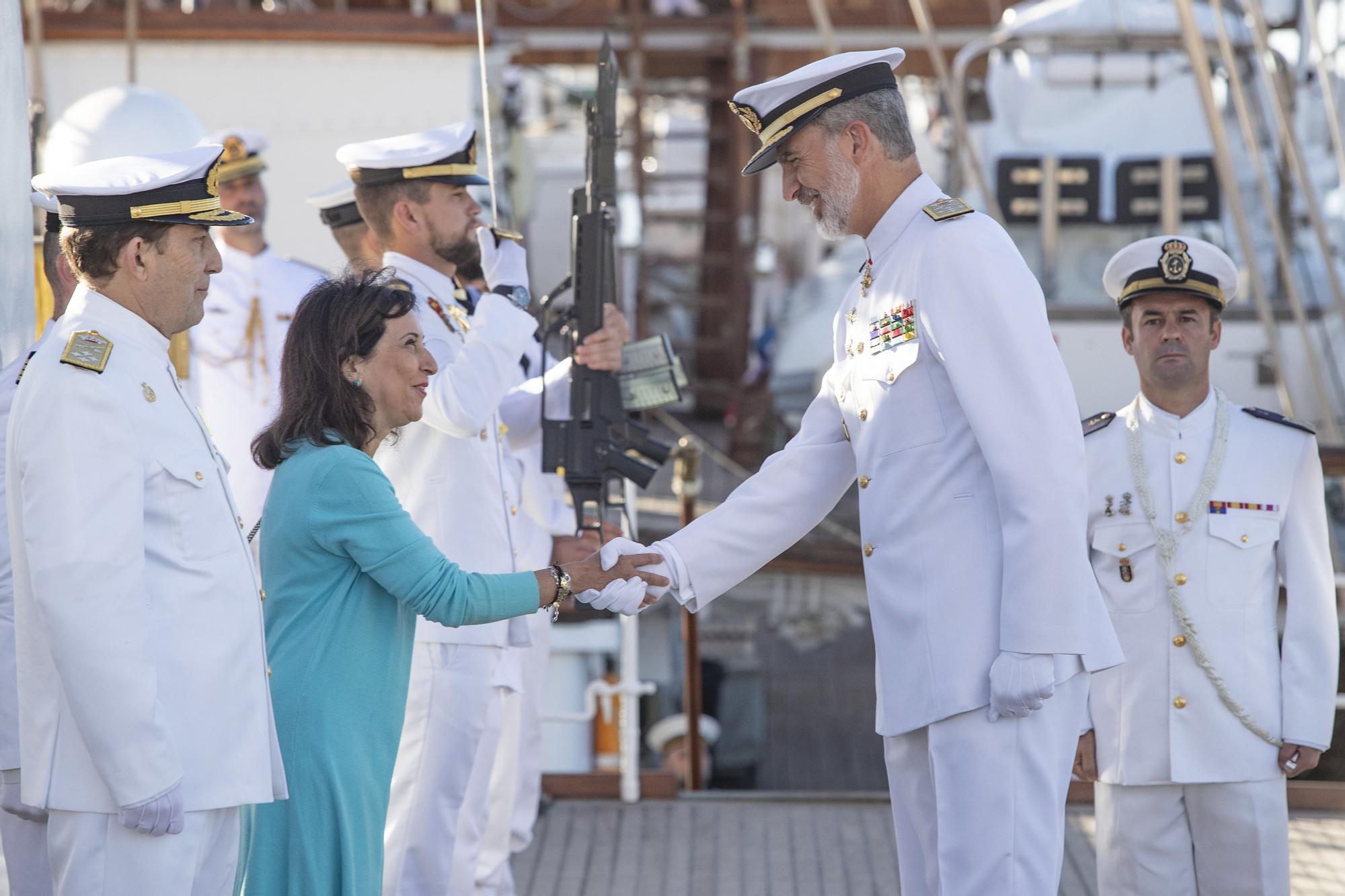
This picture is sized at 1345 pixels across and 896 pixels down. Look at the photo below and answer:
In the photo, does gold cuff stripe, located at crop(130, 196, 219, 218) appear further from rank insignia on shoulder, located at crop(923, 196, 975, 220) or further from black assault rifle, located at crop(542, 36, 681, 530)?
black assault rifle, located at crop(542, 36, 681, 530)

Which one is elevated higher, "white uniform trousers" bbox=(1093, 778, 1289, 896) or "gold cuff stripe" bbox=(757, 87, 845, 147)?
"gold cuff stripe" bbox=(757, 87, 845, 147)

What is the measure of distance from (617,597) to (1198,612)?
1178 mm

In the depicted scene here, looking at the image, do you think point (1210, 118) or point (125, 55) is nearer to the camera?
point (1210, 118)

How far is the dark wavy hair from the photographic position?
8.50ft

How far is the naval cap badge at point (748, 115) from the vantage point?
2.73 m

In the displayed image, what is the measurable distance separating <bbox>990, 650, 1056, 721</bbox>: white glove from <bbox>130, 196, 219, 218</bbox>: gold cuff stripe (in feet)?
4.49

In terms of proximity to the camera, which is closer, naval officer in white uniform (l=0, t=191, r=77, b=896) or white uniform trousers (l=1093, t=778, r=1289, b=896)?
naval officer in white uniform (l=0, t=191, r=77, b=896)

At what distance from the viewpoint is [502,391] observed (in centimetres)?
338

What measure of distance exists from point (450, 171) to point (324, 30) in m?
4.33

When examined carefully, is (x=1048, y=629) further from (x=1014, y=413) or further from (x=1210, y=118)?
(x=1210, y=118)

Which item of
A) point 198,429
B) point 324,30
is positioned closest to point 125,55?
point 324,30

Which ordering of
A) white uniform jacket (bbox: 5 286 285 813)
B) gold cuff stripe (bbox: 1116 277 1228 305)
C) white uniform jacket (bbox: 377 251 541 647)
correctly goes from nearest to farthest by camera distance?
white uniform jacket (bbox: 5 286 285 813) < gold cuff stripe (bbox: 1116 277 1228 305) < white uniform jacket (bbox: 377 251 541 647)

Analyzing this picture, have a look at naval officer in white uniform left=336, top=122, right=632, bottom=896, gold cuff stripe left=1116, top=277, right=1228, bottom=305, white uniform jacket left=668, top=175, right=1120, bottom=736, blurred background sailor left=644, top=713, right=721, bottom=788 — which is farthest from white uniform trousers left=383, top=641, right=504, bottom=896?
blurred background sailor left=644, top=713, right=721, bottom=788

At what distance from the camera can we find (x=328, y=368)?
104 inches
